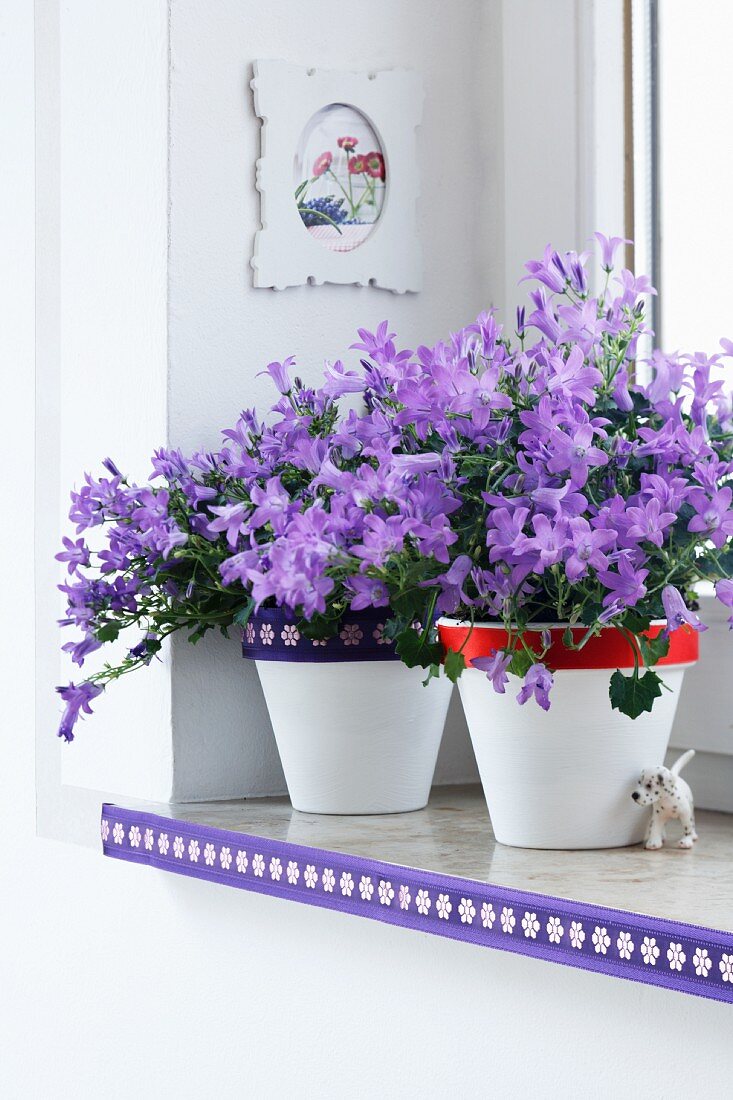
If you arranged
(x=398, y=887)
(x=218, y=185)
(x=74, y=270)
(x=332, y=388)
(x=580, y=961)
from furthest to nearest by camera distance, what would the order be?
(x=74, y=270) → (x=218, y=185) → (x=332, y=388) → (x=398, y=887) → (x=580, y=961)

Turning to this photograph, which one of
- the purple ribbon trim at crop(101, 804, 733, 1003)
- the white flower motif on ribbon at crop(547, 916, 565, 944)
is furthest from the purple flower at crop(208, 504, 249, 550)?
the white flower motif on ribbon at crop(547, 916, 565, 944)

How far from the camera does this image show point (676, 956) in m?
0.79

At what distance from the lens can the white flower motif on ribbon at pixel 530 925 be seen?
0.87 meters

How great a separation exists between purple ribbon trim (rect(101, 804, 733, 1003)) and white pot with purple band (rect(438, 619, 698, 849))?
11 cm

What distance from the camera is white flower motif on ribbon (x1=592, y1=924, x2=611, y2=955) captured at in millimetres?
831

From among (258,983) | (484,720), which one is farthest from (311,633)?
(258,983)

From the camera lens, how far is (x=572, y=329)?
3.27 ft

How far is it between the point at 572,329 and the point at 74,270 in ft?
1.92

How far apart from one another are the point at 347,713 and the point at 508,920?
0.31 meters

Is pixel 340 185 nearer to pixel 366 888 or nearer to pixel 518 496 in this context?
pixel 518 496

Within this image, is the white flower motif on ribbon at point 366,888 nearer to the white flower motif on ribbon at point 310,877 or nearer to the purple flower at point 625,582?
the white flower motif on ribbon at point 310,877

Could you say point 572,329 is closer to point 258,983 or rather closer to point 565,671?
point 565,671

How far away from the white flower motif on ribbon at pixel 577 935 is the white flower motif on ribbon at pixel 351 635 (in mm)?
357

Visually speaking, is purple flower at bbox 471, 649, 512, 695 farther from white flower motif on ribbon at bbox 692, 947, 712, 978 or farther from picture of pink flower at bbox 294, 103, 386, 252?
picture of pink flower at bbox 294, 103, 386, 252
